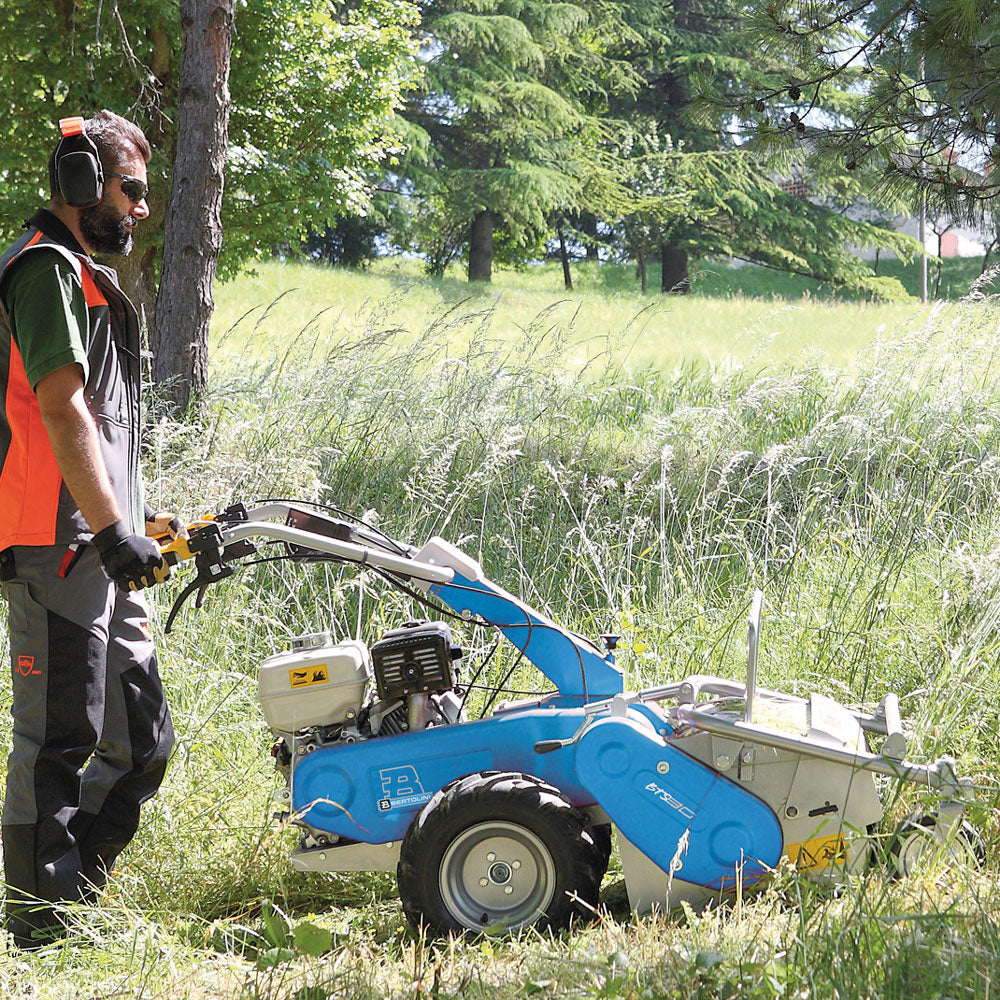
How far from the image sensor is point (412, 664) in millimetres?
2598

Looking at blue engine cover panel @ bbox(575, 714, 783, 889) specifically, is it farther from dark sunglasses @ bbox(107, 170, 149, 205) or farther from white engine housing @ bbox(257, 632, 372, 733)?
dark sunglasses @ bbox(107, 170, 149, 205)

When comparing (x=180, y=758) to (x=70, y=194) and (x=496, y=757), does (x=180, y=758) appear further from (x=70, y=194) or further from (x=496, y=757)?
(x=70, y=194)

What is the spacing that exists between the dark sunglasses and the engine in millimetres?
1170

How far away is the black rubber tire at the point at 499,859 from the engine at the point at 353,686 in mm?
267

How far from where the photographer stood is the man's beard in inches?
99.7

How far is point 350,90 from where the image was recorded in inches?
343

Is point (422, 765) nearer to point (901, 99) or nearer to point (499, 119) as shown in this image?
point (901, 99)

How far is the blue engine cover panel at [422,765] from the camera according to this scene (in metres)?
2.56

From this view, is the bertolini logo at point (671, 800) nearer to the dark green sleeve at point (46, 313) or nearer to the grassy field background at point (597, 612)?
the grassy field background at point (597, 612)

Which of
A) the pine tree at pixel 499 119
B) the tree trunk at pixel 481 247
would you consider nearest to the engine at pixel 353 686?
the pine tree at pixel 499 119

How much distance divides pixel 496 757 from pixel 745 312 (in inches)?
680

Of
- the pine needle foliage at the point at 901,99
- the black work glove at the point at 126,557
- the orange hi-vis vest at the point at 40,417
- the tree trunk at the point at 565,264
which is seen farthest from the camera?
the tree trunk at the point at 565,264

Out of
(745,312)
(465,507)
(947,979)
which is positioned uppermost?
(745,312)

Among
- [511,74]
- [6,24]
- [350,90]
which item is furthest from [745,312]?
[6,24]
